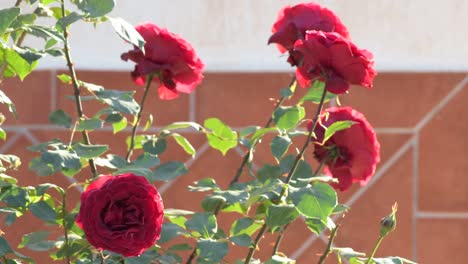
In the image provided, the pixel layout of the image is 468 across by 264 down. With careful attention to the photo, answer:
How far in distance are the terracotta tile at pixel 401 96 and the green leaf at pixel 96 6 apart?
72cm

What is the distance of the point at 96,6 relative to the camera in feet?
2.67

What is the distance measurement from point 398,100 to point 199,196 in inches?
11.9

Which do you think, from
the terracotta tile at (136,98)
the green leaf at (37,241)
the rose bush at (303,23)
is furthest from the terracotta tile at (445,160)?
the green leaf at (37,241)

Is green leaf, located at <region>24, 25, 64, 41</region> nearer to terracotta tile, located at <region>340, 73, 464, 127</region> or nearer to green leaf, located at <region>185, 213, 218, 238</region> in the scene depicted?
green leaf, located at <region>185, 213, 218, 238</region>

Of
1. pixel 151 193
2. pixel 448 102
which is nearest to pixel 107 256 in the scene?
pixel 151 193

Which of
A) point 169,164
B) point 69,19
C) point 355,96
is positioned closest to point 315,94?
point 169,164

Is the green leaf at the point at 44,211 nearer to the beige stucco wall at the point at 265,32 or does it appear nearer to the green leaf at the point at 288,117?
the green leaf at the point at 288,117

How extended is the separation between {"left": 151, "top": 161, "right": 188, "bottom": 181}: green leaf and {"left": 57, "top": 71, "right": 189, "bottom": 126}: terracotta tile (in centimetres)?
55

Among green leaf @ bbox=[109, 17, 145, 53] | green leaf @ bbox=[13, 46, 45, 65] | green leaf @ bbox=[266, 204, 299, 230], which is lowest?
green leaf @ bbox=[266, 204, 299, 230]

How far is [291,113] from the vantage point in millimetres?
942

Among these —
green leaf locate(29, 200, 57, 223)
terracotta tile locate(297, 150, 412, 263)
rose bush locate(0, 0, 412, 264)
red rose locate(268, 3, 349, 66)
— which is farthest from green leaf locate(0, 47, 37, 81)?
terracotta tile locate(297, 150, 412, 263)

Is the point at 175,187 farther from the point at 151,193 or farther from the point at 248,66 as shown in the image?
the point at 151,193

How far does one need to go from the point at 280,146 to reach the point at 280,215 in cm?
8

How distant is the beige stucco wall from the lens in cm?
149
